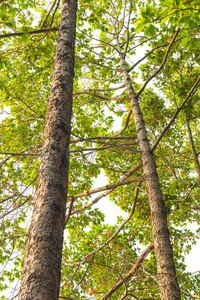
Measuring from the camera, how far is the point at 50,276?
1.30 meters

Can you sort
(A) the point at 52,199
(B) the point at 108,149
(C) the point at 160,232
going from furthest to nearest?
(B) the point at 108,149 < (C) the point at 160,232 < (A) the point at 52,199

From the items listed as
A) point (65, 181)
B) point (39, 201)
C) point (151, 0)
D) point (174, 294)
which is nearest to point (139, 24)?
point (65, 181)

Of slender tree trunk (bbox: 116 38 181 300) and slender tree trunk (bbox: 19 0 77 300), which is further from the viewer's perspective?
slender tree trunk (bbox: 116 38 181 300)

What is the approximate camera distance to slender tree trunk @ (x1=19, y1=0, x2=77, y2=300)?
129cm

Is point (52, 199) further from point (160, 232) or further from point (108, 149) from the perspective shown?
point (108, 149)

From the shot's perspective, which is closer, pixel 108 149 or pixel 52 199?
pixel 52 199

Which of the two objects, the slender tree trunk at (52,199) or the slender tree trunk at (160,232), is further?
the slender tree trunk at (160,232)

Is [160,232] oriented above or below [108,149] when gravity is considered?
below

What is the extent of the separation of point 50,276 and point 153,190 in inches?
101

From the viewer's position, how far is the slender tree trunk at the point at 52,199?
1285 millimetres

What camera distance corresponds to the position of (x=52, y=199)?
167cm

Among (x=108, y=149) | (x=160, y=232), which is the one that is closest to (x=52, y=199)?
(x=160, y=232)

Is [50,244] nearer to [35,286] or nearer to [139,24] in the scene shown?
[35,286]

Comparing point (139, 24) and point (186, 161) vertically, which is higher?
point (186, 161)
